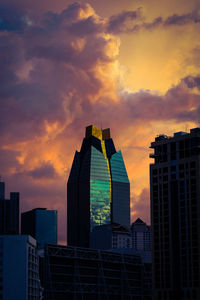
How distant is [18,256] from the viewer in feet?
600

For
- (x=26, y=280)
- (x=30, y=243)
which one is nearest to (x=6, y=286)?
(x=26, y=280)

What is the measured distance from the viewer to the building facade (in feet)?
584

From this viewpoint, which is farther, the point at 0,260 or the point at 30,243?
the point at 30,243

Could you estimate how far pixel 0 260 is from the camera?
18125 centimetres

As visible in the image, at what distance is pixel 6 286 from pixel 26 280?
242 inches

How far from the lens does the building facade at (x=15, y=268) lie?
584ft

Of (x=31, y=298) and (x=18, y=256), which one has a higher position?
(x=18, y=256)

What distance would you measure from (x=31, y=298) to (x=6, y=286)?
1356 centimetres

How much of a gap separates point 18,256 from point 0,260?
5071mm

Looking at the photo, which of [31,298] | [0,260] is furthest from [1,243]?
[31,298]

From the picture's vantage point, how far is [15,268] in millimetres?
181250

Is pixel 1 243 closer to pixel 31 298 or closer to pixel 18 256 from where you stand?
pixel 18 256

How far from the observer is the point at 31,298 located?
7436 inches

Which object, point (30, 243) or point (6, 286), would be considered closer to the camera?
point (6, 286)
